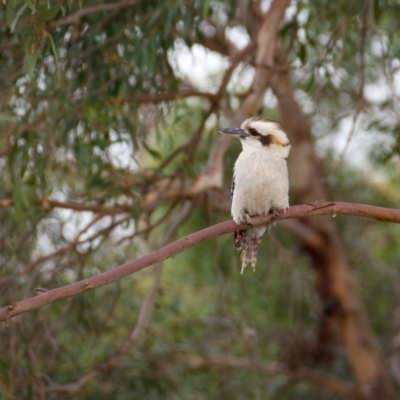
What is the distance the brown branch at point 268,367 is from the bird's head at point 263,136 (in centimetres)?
198

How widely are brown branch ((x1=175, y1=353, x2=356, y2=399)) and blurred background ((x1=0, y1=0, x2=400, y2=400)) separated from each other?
0.02m

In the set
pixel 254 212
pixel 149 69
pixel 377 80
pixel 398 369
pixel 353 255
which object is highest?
pixel 377 80

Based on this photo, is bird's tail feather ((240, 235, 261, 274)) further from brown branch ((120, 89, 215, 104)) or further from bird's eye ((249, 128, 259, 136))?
brown branch ((120, 89, 215, 104))

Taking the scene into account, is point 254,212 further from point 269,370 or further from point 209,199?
point 269,370

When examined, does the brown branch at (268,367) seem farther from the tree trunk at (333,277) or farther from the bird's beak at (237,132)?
the bird's beak at (237,132)

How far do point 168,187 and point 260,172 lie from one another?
129cm

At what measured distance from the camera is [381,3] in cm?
474

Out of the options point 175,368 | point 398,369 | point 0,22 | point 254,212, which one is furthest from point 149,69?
point 398,369

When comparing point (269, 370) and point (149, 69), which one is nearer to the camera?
point (149, 69)

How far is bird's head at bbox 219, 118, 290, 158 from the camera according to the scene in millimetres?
3248

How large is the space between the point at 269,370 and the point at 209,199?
1245 mm

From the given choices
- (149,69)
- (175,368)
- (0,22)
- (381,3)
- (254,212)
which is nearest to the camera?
(254,212)

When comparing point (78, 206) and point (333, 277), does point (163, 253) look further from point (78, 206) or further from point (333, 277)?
point (333, 277)

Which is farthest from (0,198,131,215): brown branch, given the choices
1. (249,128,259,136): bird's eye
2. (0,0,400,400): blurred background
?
(249,128,259,136): bird's eye
